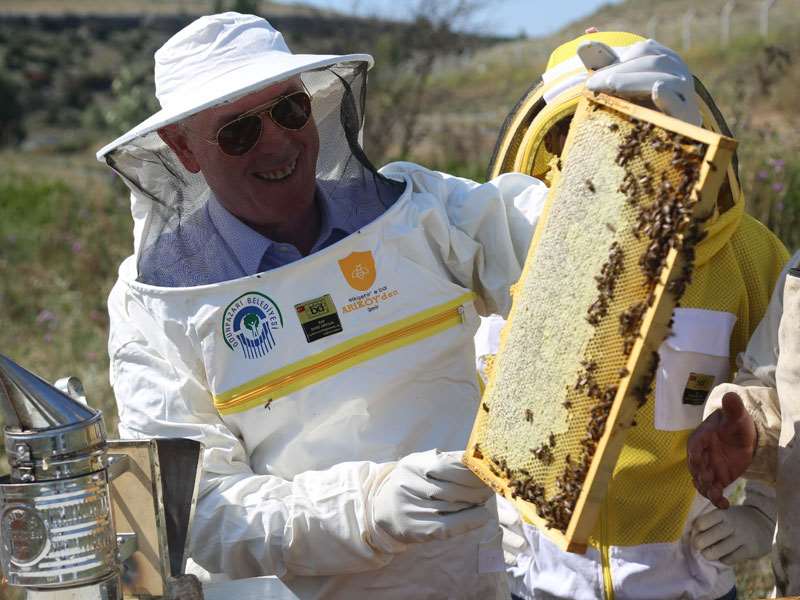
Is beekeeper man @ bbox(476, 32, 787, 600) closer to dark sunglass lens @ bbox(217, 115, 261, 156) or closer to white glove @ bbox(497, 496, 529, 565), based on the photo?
white glove @ bbox(497, 496, 529, 565)

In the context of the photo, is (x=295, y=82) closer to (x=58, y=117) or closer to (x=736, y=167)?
(x=736, y=167)

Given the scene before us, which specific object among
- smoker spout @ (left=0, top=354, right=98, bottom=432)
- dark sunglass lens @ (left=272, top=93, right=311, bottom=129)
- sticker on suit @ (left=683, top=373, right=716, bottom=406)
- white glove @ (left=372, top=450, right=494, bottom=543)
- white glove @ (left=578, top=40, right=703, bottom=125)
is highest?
white glove @ (left=578, top=40, right=703, bottom=125)

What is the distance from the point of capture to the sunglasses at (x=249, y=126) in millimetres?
2738

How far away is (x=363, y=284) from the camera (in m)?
2.67

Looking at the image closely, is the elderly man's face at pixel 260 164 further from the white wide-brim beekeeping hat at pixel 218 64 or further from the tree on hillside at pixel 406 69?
the tree on hillside at pixel 406 69

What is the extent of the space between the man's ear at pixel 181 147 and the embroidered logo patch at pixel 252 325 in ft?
1.63

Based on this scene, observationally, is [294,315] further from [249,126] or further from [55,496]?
[55,496]

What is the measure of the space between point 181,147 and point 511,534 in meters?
1.40

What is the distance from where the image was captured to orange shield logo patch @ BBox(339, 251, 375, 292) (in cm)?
266

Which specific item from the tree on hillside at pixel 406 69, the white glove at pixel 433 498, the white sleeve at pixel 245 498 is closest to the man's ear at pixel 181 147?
the white sleeve at pixel 245 498

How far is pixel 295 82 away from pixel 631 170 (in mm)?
1173

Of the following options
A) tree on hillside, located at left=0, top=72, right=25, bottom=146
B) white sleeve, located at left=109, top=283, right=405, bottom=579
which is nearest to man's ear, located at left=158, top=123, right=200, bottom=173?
white sleeve, located at left=109, top=283, right=405, bottom=579

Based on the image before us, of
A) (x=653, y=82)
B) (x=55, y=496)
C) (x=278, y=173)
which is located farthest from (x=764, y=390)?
(x=55, y=496)

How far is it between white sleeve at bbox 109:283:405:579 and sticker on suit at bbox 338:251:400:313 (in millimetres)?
407
